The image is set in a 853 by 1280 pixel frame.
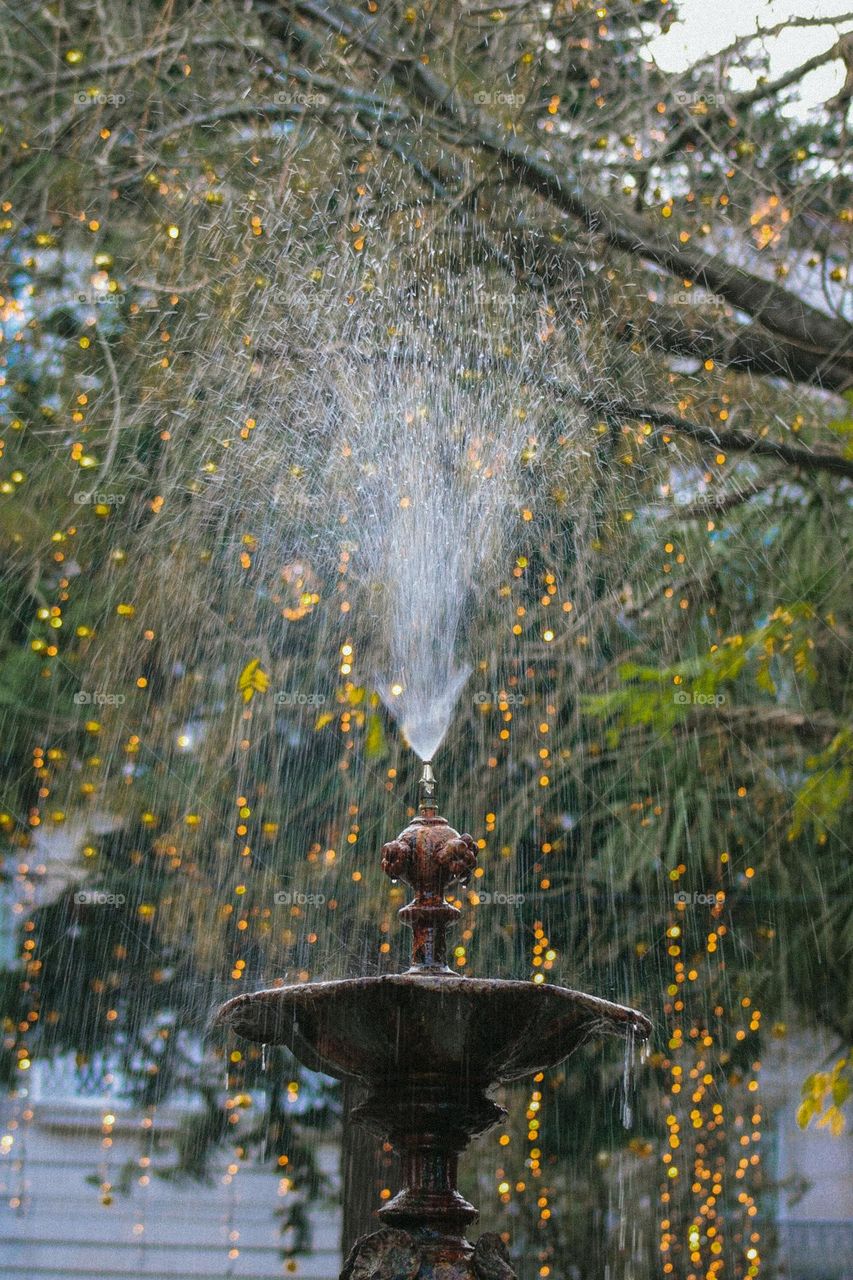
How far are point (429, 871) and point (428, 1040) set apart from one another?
15.8 inches

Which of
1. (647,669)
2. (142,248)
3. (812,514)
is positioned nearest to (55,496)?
(142,248)

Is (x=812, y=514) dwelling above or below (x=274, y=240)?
below

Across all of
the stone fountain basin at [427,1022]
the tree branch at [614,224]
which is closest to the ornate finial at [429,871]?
the stone fountain basin at [427,1022]

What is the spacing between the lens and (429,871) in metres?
3.52

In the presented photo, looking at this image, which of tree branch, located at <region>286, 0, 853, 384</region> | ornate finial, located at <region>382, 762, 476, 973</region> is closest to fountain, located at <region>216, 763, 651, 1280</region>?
ornate finial, located at <region>382, 762, 476, 973</region>

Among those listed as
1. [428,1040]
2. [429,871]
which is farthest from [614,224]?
[428,1040]

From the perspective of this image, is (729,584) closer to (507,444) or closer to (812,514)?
(812,514)

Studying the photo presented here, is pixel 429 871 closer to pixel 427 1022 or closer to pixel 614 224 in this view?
pixel 427 1022

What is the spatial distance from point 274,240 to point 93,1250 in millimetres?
5139

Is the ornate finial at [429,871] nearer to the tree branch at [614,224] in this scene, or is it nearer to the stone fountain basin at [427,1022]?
the stone fountain basin at [427,1022]

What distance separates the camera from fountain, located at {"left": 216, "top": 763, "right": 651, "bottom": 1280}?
10.4 feet

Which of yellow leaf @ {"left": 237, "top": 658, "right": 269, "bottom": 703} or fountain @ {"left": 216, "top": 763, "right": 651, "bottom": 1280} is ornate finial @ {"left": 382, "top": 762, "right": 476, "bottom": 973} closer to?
fountain @ {"left": 216, "top": 763, "right": 651, "bottom": 1280}

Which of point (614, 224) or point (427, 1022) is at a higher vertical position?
point (614, 224)

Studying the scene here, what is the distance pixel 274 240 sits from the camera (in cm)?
715
